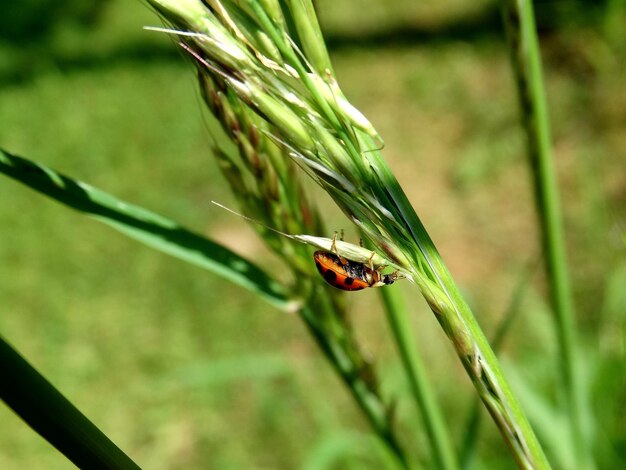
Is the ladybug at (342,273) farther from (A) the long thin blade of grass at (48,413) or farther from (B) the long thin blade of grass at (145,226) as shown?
(A) the long thin blade of grass at (48,413)

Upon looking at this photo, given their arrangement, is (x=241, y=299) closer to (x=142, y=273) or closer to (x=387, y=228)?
(x=142, y=273)

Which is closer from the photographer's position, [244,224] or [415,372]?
[415,372]

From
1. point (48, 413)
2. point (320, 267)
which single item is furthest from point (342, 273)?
point (48, 413)

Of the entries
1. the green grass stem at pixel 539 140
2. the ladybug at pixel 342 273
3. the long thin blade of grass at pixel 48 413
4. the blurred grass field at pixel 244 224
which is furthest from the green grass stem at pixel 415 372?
the blurred grass field at pixel 244 224

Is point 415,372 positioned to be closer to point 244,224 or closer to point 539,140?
point 539,140

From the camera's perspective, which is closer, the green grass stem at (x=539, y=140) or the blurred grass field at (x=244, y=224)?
the green grass stem at (x=539, y=140)

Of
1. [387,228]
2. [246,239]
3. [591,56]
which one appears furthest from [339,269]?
[591,56]
